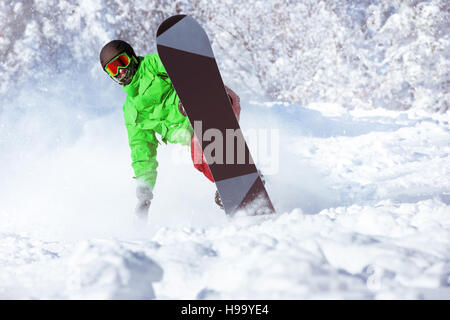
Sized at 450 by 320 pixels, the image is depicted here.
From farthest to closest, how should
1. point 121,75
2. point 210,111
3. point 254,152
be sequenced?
point 254,152 < point 121,75 < point 210,111

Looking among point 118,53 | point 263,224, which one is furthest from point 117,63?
point 263,224

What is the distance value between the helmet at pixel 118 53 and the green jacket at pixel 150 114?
0.13 ft

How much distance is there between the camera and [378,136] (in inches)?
198

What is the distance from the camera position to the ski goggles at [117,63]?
253cm

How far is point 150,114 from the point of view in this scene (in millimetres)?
2820

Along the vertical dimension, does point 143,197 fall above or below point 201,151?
below

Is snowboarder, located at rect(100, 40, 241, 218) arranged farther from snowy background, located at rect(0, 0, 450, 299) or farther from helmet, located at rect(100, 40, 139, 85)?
snowy background, located at rect(0, 0, 450, 299)

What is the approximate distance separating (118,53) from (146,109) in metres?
0.48

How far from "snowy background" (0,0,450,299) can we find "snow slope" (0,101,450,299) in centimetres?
1

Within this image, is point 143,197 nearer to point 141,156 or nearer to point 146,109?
point 141,156

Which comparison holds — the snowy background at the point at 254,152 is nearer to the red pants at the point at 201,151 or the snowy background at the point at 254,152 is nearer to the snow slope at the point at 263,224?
the snow slope at the point at 263,224

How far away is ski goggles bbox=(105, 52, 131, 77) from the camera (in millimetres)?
2533

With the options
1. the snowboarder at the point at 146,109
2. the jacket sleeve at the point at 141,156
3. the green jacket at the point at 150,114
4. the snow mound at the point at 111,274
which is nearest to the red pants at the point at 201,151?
the snowboarder at the point at 146,109

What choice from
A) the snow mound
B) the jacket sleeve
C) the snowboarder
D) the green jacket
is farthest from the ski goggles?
the snow mound
